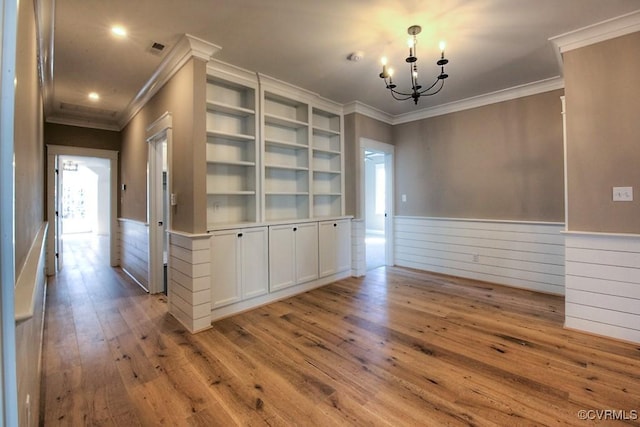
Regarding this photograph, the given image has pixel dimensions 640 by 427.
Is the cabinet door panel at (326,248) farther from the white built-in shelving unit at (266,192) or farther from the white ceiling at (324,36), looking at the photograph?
the white ceiling at (324,36)

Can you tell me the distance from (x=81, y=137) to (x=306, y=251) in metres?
4.63

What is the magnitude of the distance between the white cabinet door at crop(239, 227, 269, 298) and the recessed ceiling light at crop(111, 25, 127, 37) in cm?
210

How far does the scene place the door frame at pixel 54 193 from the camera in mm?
4932

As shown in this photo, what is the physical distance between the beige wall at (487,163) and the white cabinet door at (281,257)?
2400 millimetres

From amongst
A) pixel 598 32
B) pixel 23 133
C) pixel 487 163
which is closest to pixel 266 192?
pixel 23 133

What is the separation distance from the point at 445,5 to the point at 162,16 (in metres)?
2.24

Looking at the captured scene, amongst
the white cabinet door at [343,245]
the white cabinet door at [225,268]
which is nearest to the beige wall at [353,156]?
the white cabinet door at [343,245]

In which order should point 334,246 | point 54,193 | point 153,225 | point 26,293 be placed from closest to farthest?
point 26,293, point 153,225, point 334,246, point 54,193

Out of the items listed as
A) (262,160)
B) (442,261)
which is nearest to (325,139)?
(262,160)

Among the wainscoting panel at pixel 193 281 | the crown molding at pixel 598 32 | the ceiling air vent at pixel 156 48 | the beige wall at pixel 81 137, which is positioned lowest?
the wainscoting panel at pixel 193 281

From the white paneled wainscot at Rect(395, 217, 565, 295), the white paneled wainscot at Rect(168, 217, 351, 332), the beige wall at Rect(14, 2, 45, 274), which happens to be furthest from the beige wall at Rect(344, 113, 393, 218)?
the beige wall at Rect(14, 2, 45, 274)

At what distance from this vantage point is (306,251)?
4008 mm

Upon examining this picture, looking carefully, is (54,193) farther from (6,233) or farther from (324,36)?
(6,233)

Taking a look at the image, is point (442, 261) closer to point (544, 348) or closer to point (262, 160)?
point (544, 348)
